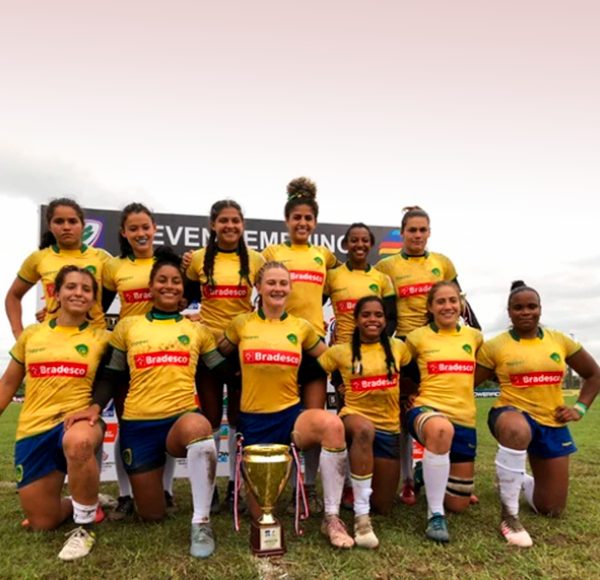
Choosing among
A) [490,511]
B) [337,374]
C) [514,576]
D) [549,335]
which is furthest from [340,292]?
[514,576]

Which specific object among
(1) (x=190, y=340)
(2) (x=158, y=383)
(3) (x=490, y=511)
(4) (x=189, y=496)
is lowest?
(4) (x=189, y=496)

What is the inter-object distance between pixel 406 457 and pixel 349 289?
5.41ft

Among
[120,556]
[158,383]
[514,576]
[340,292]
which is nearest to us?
[514,576]

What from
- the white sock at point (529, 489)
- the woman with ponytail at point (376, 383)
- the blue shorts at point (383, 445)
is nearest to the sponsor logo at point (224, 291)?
the woman with ponytail at point (376, 383)

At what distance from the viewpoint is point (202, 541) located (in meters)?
3.29

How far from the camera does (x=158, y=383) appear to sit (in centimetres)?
374

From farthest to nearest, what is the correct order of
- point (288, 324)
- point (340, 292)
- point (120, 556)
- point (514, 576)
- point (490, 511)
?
point (340, 292)
point (490, 511)
point (288, 324)
point (120, 556)
point (514, 576)

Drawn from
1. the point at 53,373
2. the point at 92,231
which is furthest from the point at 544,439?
the point at 92,231

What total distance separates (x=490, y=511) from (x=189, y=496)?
2.63m

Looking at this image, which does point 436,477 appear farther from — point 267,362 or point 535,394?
point 267,362

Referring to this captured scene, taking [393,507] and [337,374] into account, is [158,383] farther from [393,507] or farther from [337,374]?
[393,507]

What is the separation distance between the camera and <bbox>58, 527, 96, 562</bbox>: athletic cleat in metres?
3.22

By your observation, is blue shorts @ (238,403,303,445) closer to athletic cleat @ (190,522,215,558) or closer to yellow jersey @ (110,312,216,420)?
yellow jersey @ (110,312,216,420)

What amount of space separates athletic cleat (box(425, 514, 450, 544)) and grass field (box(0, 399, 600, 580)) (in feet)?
0.21
